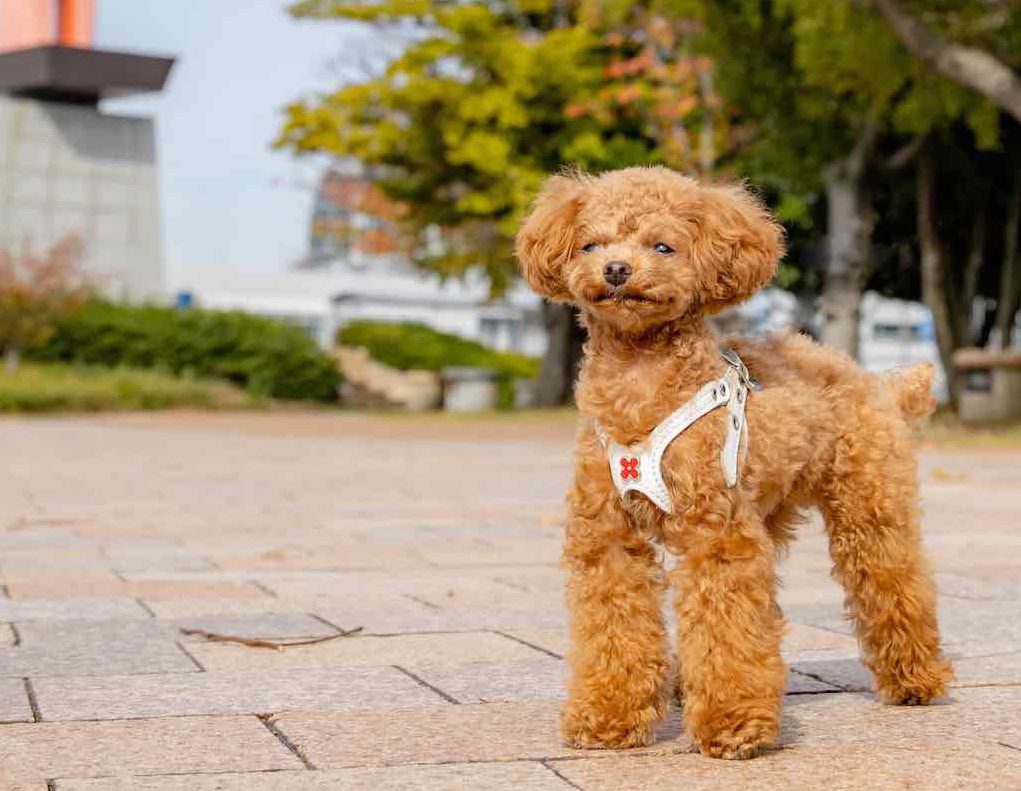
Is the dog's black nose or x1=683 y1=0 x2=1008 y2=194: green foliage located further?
x1=683 y1=0 x2=1008 y2=194: green foliage

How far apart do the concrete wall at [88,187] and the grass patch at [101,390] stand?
4432 millimetres

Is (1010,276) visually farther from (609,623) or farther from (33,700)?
(33,700)

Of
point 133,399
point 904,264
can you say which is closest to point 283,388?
point 133,399

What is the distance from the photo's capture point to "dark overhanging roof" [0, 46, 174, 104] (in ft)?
107

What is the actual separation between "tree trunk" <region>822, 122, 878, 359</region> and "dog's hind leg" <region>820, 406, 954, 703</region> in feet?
53.8

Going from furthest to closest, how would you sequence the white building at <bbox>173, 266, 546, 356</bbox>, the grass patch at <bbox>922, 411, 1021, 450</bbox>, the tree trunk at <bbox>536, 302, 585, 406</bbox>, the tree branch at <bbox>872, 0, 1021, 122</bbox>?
the white building at <bbox>173, 266, 546, 356</bbox> < the tree trunk at <bbox>536, 302, 585, 406</bbox> < the grass patch at <bbox>922, 411, 1021, 450</bbox> < the tree branch at <bbox>872, 0, 1021, 122</bbox>

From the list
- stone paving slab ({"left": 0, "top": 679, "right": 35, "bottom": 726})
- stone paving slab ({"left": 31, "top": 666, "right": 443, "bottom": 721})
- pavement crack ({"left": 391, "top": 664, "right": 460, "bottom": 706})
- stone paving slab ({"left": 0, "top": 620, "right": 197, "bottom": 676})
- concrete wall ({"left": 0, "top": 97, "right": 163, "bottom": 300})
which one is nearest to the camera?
stone paving slab ({"left": 0, "top": 679, "right": 35, "bottom": 726})

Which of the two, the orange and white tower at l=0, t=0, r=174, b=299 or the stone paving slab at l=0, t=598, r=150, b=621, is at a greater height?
the orange and white tower at l=0, t=0, r=174, b=299

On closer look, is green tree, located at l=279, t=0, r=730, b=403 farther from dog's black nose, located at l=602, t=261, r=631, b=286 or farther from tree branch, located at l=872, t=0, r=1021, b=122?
dog's black nose, located at l=602, t=261, r=631, b=286

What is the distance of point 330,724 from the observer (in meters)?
3.85

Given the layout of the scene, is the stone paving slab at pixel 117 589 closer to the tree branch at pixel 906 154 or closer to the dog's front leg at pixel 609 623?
the dog's front leg at pixel 609 623

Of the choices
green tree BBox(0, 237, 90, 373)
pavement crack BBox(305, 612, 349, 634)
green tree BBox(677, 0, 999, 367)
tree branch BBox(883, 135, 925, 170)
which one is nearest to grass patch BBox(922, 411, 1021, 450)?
green tree BBox(677, 0, 999, 367)

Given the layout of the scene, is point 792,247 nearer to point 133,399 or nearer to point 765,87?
point 765,87

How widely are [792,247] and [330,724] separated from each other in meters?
25.0
